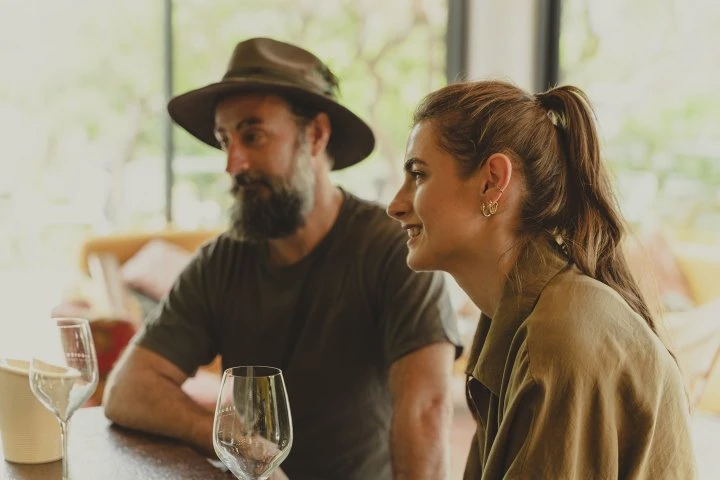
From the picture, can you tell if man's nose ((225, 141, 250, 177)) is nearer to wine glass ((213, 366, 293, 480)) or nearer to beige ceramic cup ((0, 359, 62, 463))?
beige ceramic cup ((0, 359, 62, 463))

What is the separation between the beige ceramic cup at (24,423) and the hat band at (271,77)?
78cm

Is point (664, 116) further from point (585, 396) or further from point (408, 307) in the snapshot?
point (585, 396)

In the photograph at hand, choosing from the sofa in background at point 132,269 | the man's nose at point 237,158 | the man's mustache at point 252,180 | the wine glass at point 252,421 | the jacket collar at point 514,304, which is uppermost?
the man's nose at point 237,158

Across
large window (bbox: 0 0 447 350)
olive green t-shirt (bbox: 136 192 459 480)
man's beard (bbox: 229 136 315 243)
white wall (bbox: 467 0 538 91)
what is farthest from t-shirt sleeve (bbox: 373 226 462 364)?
white wall (bbox: 467 0 538 91)

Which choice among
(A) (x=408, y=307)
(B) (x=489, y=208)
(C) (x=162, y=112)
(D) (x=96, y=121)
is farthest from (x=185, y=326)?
(D) (x=96, y=121)

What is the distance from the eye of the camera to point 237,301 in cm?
200

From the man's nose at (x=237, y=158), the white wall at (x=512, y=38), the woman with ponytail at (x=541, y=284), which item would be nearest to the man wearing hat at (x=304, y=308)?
the man's nose at (x=237, y=158)

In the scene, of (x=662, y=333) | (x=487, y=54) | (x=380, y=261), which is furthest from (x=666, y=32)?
(x=662, y=333)

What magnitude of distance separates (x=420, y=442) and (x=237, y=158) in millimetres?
704

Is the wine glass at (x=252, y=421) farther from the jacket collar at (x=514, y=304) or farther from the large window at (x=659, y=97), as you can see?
the large window at (x=659, y=97)

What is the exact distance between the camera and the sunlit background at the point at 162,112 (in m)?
5.24

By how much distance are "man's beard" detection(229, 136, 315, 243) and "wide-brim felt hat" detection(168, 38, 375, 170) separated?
0.11 m

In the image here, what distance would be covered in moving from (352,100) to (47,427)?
4916mm

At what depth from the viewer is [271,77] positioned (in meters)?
1.97
